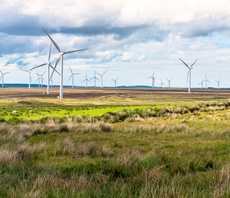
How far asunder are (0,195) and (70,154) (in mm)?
6335

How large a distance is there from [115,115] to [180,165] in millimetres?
32747

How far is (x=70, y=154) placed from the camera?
1404 cm

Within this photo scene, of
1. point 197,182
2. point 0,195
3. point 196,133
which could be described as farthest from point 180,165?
point 196,133

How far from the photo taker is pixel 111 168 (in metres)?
10.7

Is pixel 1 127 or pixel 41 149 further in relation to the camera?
pixel 1 127

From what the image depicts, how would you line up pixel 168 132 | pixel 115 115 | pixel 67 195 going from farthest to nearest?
1. pixel 115 115
2. pixel 168 132
3. pixel 67 195

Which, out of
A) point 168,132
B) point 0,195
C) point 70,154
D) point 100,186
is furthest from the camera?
point 168,132

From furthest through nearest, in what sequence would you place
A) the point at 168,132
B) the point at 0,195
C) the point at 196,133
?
1. the point at 168,132
2. the point at 196,133
3. the point at 0,195

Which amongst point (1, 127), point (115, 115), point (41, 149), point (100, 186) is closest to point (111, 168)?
point (100, 186)

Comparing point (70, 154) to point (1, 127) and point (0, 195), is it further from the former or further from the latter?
point (1, 127)

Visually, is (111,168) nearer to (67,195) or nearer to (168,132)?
(67,195)

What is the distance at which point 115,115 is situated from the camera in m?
43.9

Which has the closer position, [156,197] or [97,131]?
[156,197]

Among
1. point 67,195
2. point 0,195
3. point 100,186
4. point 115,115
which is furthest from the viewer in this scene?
point 115,115
